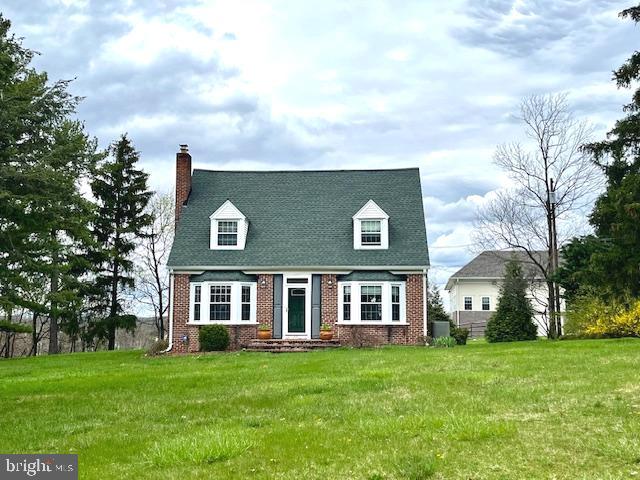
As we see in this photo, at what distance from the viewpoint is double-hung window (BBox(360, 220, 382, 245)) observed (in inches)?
1227

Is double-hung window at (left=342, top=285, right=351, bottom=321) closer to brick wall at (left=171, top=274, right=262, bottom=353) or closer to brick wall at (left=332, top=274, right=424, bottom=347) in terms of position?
brick wall at (left=332, top=274, right=424, bottom=347)

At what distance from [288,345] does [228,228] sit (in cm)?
647

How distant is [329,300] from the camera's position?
30203mm

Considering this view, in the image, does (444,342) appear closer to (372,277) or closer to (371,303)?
(371,303)

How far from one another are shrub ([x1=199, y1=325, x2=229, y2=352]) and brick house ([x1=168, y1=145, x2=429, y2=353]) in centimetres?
86

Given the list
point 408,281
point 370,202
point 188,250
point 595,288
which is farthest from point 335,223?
point 595,288

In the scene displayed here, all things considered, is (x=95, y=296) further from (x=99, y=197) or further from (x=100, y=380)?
(x=100, y=380)

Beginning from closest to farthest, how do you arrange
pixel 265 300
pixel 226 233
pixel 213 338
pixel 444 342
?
pixel 444 342 → pixel 213 338 → pixel 265 300 → pixel 226 233

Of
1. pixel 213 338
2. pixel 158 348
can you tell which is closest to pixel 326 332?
pixel 213 338

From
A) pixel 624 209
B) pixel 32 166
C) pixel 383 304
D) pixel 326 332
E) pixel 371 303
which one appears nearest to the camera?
pixel 32 166

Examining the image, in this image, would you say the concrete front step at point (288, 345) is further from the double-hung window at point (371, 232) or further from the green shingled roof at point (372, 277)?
the double-hung window at point (371, 232)

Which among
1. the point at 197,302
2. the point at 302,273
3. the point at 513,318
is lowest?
the point at 513,318

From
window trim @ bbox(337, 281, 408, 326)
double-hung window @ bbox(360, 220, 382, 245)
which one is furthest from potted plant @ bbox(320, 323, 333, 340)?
double-hung window @ bbox(360, 220, 382, 245)

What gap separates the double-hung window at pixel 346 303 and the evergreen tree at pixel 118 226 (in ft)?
53.0
